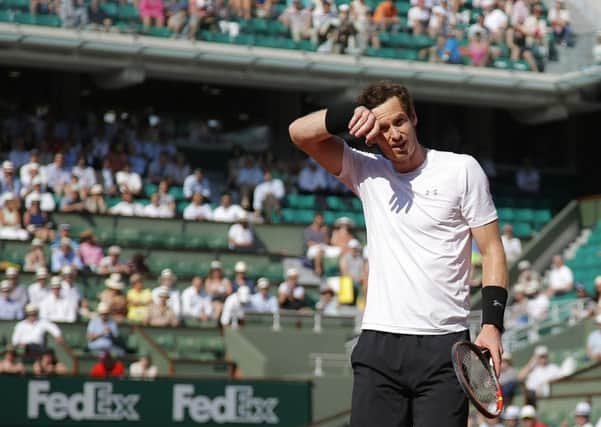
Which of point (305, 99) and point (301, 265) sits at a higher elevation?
point (305, 99)

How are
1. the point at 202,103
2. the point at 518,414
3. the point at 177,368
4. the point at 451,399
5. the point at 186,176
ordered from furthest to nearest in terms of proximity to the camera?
the point at 202,103
the point at 186,176
the point at 177,368
the point at 518,414
the point at 451,399

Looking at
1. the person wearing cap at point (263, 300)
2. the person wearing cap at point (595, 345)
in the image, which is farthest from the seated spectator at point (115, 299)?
the person wearing cap at point (595, 345)

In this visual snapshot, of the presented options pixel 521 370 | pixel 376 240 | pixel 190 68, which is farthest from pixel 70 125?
pixel 376 240

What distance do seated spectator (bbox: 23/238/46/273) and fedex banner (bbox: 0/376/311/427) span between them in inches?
104

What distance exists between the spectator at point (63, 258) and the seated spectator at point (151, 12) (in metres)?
5.12

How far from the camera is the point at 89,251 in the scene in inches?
782

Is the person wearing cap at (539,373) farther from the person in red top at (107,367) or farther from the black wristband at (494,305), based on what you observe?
the black wristband at (494,305)

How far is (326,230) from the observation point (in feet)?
73.0

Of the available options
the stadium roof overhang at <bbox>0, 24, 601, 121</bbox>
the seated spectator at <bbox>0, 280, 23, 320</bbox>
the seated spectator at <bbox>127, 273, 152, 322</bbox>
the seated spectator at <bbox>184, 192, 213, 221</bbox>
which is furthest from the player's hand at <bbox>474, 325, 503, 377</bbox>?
the stadium roof overhang at <bbox>0, 24, 601, 121</bbox>

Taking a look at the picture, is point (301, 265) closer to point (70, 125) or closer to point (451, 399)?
point (70, 125)

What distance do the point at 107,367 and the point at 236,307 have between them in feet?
8.01

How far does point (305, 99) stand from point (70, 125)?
5.45 metres

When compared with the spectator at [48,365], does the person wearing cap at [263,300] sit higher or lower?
higher

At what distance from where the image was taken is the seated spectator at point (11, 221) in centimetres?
1975
